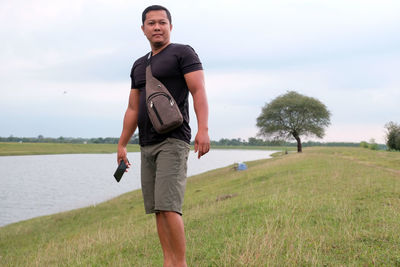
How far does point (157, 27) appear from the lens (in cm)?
322

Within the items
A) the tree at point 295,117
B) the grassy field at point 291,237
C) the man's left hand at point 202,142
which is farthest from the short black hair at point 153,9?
the tree at point 295,117

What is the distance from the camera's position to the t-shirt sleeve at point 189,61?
10.1 feet

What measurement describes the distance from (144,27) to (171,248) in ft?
6.90

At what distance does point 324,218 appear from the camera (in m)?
5.52

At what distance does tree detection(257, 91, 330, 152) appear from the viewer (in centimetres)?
4681

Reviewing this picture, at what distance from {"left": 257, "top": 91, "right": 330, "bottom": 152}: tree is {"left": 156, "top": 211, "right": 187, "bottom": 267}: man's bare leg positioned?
45135 mm

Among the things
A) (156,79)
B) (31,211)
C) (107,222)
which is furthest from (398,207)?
(31,211)

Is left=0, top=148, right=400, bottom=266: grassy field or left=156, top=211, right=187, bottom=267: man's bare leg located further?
left=0, top=148, right=400, bottom=266: grassy field

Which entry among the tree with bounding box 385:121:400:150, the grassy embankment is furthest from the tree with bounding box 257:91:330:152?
the grassy embankment

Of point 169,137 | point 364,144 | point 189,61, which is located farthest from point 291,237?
point 364,144

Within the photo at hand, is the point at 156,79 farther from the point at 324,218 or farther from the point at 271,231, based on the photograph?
the point at 324,218

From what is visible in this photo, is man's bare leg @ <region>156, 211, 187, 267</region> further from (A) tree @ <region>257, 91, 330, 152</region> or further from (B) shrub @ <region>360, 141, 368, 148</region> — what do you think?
(B) shrub @ <region>360, 141, 368, 148</region>

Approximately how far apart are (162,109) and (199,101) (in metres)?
0.35

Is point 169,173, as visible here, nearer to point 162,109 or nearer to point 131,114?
point 162,109
